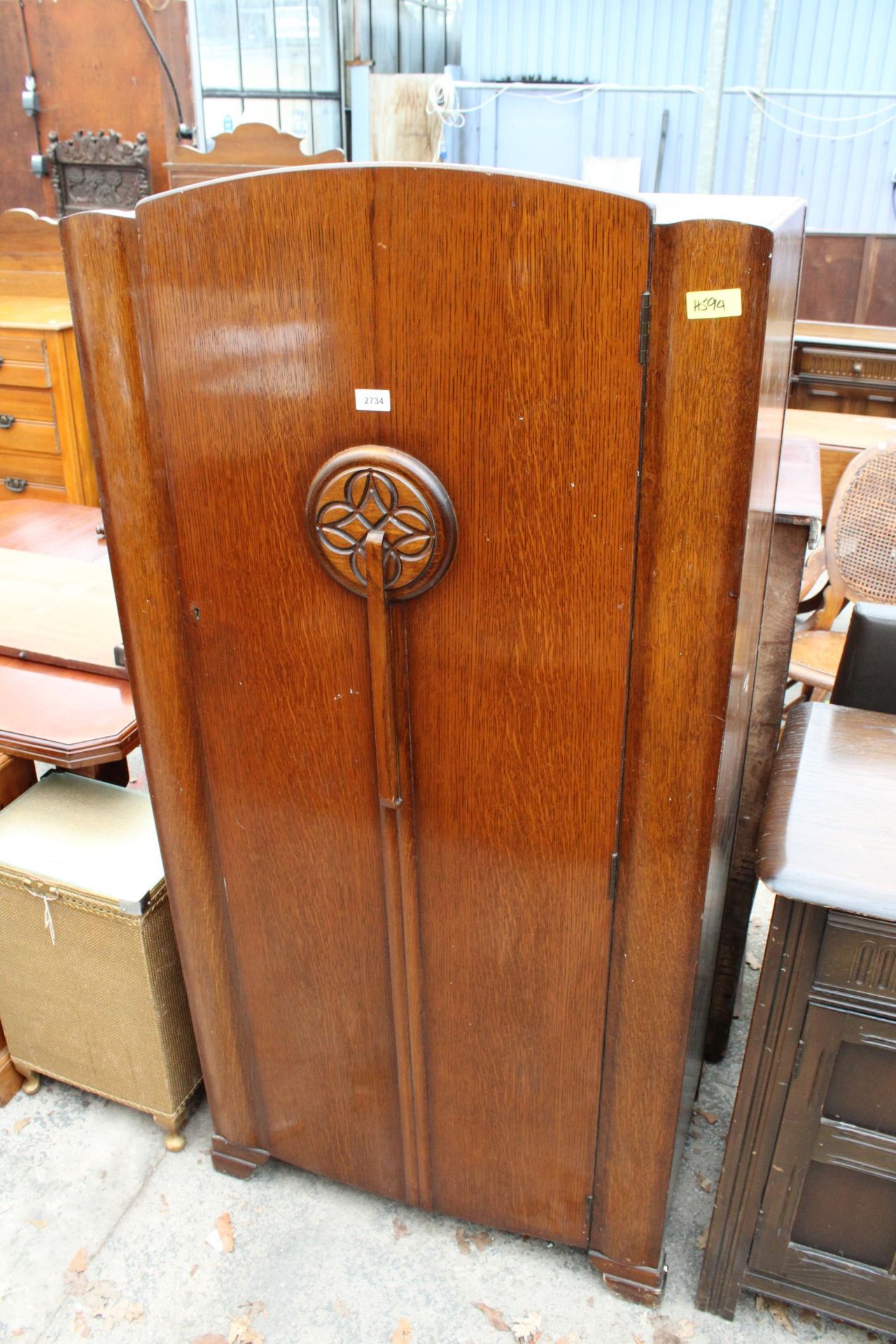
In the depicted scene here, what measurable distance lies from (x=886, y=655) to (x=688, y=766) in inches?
27.7

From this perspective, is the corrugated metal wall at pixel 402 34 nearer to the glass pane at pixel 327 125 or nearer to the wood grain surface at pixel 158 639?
the glass pane at pixel 327 125

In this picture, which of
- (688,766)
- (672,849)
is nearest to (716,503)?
(688,766)

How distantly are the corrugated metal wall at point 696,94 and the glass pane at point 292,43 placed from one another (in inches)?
57.5

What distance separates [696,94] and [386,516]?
839cm

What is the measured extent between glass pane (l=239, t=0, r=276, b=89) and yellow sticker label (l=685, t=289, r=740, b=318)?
785cm

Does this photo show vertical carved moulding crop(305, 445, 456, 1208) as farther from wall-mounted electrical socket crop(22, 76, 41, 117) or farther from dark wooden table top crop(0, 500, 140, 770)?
wall-mounted electrical socket crop(22, 76, 41, 117)

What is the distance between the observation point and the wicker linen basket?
1.81m

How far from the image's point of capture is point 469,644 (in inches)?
51.1

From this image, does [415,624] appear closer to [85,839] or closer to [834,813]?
[834,813]

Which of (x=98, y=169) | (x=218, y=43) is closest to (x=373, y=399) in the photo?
(x=98, y=169)

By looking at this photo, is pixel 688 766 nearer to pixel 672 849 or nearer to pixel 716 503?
pixel 672 849

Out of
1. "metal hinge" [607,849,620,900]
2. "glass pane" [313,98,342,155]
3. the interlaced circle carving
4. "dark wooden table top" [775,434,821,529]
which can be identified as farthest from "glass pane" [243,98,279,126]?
"metal hinge" [607,849,620,900]

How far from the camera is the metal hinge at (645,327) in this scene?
1070 mm

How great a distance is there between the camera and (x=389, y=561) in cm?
125
